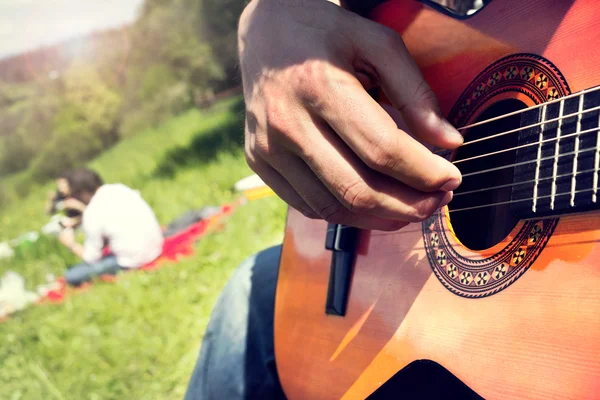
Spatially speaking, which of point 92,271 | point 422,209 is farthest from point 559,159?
point 92,271

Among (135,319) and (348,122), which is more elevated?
(348,122)

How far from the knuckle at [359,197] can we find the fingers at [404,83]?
0.42 ft

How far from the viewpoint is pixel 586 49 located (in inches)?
25.5

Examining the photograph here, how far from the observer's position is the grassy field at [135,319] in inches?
102

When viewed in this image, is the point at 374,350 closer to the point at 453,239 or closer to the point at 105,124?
the point at 453,239

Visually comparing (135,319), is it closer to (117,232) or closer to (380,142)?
(117,232)

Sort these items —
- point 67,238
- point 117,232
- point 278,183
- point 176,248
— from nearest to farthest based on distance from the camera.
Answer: point 278,183, point 117,232, point 176,248, point 67,238

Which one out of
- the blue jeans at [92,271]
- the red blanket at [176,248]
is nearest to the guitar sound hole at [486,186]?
the red blanket at [176,248]

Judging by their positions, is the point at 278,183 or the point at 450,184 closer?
the point at 450,184

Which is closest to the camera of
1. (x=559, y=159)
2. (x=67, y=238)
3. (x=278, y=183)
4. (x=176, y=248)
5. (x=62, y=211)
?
(x=559, y=159)

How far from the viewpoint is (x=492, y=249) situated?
2.53 ft

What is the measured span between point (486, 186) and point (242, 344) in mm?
772

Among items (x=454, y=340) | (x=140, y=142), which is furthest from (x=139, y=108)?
(x=454, y=340)

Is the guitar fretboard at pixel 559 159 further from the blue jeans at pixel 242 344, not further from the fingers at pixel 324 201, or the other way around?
the blue jeans at pixel 242 344
